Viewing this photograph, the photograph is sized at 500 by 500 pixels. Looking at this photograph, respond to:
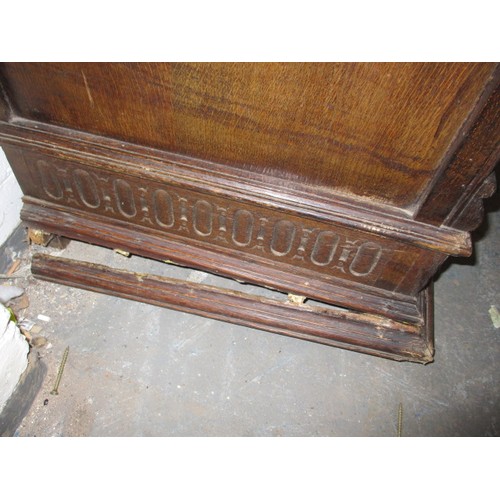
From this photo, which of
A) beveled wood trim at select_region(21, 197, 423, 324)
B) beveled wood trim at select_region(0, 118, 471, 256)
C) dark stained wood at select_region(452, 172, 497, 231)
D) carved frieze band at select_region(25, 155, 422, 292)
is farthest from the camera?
beveled wood trim at select_region(21, 197, 423, 324)

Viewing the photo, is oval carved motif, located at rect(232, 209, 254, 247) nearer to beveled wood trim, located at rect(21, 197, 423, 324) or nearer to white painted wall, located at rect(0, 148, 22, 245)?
beveled wood trim, located at rect(21, 197, 423, 324)

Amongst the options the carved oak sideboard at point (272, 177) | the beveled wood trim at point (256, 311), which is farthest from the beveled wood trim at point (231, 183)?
the beveled wood trim at point (256, 311)

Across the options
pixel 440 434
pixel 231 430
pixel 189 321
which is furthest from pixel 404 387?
pixel 189 321

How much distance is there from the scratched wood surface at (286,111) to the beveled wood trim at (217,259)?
335 mm

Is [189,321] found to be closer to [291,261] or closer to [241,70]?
[291,261]

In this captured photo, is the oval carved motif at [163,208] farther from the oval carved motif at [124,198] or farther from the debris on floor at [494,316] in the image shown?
the debris on floor at [494,316]

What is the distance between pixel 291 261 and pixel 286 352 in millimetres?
427

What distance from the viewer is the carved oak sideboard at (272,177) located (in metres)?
0.83

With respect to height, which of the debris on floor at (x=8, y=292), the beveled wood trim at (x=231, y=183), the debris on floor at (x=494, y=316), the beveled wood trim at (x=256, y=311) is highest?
the beveled wood trim at (x=231, y=183)

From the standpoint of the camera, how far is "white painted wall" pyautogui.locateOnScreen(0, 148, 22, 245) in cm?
139

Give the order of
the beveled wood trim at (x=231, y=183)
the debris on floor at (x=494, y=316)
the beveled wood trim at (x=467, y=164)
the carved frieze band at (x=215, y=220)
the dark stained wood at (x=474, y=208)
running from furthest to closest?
the debris on floor at (x=494, y=316) < the carved frieze band at (x=215, y=220) < the beveled wood trim at (x=231, y=183) < the dark stained wood at (x=474, y=208) < the beveled wood trim at (x=467, y=164)

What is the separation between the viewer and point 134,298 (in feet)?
4.77

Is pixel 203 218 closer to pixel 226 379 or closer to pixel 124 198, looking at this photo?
pixel 124 198

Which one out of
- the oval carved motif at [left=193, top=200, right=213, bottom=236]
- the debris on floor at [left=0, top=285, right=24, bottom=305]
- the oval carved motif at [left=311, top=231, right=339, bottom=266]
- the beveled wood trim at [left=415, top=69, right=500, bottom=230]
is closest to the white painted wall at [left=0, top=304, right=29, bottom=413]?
the debris on floor at [left=0, top=285, right=24, bottom=305]
